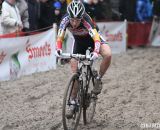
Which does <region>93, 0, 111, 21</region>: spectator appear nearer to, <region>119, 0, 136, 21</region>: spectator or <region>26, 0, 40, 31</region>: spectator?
<region>119, 0, 136, 21</region>: spectator

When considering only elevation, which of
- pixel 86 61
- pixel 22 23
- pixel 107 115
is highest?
pixel 22 23

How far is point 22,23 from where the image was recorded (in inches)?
476

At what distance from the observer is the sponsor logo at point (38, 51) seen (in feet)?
38.1

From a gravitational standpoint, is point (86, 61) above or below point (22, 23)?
below

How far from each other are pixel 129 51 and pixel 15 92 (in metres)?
7.66

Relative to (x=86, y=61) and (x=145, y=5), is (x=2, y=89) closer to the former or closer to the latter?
(x=86, y=61)

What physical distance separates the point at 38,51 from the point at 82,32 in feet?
16.1

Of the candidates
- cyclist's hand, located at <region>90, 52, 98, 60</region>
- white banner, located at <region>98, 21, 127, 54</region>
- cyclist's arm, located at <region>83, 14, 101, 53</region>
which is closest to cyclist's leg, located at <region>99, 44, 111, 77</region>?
cyclist's arm, located at <region>83, 14, 101, 53</region>

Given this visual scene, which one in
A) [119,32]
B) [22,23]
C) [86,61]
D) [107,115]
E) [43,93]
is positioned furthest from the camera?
[119,32]

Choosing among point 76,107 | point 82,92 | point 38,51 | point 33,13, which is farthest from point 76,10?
point 33,13

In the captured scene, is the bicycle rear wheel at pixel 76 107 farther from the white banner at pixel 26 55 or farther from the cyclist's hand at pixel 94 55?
the white banner at pixel 26 55

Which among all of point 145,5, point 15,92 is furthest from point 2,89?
point 145,5

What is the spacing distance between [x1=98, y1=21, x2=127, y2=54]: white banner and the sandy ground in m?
2.83

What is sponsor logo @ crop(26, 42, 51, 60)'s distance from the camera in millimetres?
11625
